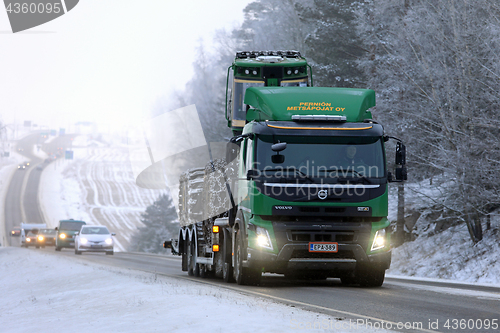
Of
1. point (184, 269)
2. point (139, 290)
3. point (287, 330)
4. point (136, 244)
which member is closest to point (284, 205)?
point (139, 290)

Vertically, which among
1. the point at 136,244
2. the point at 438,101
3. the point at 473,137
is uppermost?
the point at 438,101

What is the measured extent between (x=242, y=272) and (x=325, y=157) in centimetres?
305

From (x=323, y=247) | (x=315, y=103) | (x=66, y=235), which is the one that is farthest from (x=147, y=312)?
(x=66, y=235)

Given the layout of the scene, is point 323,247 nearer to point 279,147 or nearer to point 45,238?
point 279,147

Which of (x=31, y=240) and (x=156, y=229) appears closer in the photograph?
(x=31, y=240)

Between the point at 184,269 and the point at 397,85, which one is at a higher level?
the point at 397,85

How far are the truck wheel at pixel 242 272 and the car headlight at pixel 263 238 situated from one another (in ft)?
2.70

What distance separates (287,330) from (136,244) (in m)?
75.2

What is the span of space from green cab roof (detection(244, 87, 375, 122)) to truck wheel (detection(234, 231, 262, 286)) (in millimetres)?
2590

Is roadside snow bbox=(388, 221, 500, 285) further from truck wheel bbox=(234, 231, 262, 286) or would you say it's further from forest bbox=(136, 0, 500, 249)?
truck wheel bbox=(234, 231, 262, 286)

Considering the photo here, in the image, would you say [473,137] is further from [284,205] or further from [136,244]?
[136,244]

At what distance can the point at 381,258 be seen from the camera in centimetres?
1227

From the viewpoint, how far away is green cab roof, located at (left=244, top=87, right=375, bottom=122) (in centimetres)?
1256

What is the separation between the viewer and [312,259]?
39.6ft
